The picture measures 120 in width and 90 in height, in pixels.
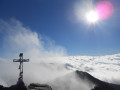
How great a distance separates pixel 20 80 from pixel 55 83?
534 ft

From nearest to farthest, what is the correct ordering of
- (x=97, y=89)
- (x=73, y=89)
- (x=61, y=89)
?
(x=97, y=89), (x=61, y=89), (x=73, y=89)

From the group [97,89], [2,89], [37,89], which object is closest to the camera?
[37,89]

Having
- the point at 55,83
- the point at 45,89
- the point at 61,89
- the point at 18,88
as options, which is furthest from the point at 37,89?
the point at 55,83

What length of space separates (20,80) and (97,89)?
51.0 m

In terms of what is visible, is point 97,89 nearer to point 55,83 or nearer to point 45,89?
point 45,89

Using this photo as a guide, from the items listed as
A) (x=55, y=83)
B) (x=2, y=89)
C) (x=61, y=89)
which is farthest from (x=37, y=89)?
(x=55, y=83)

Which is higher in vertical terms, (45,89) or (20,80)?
(20,80)

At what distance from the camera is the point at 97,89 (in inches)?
3009

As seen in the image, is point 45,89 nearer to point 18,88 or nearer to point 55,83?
point 18,88

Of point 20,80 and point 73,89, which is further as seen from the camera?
point 73,89

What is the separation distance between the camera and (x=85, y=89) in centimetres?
19838

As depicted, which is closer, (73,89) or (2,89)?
(2,89)

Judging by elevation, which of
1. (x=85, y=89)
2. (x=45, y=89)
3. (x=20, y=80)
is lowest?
Answer: (x=85, y=89)

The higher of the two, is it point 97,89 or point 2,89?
point 2,89
